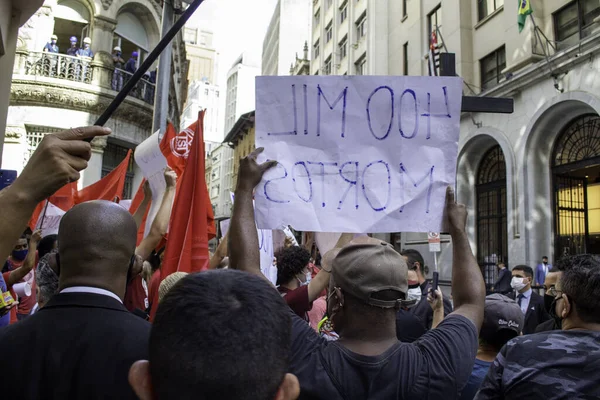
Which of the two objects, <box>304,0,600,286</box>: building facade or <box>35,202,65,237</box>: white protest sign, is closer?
<box>35,202,65,237</box>: white protest sign

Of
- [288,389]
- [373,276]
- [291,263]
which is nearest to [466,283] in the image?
[373,276]

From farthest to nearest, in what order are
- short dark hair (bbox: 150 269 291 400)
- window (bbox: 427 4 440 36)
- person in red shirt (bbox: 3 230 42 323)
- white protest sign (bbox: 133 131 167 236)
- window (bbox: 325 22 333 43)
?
window (bbox: 325 22 333 43)
window (bbox: 427 4 440 36)
person in red shirt (bbox: 3 230 42 323)
white protest sign (bbox: 133 131 167 236)
short dark hair (bbox: 150 269 291 400)

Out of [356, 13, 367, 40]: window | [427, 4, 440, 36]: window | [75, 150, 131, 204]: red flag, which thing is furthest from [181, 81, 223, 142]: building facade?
[75, 150, 131, 204]: red flag

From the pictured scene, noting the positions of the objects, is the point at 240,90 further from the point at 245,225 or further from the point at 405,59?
the point at 245,225

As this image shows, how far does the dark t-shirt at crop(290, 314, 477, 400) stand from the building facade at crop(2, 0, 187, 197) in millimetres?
13735

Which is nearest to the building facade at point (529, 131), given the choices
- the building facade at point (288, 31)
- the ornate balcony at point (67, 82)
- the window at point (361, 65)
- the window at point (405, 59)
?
the window at point (405, 59)

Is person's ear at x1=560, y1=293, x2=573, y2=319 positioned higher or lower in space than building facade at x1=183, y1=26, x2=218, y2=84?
lower

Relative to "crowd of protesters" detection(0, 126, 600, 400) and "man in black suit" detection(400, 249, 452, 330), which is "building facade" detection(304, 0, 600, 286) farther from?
"crowd of protesters" detection(0, 126, 600, 400)

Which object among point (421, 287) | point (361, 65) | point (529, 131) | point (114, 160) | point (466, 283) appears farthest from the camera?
point (361, 65)

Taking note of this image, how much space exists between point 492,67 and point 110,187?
15.8 m

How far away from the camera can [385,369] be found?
1664 millimetres

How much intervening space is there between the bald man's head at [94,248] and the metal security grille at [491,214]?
16.7m

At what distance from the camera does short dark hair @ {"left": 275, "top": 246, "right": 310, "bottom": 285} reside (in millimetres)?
3908

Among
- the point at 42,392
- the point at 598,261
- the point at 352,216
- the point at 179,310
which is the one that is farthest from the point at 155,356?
the point at 598,261
